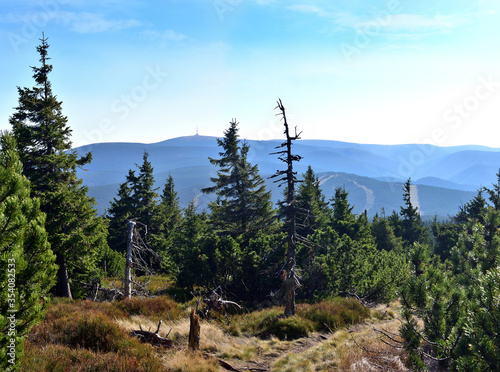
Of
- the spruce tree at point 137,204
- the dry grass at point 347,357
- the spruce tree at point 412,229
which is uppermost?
the spruce tree at point 137,204

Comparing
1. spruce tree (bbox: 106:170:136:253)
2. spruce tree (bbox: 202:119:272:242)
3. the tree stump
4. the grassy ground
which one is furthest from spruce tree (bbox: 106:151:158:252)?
the tree stump

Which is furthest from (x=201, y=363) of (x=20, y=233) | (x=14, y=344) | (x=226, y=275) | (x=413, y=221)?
(x=413, y=221)

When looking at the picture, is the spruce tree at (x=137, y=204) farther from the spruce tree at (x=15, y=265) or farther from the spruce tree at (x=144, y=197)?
the spruce tree at (x=15, y=265)

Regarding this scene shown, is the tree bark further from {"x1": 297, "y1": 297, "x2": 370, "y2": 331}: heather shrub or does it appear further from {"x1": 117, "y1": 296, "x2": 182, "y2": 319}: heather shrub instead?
{"x1": 297, "y1": 297, "x2": 370, "y2": 331}: heather shrub

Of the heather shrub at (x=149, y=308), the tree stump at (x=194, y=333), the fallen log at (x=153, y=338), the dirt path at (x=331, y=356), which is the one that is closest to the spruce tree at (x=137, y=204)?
the heather shrub at (x=149, y=308)

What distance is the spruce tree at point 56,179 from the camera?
54.3 feet

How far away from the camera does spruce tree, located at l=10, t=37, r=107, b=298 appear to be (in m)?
16.6

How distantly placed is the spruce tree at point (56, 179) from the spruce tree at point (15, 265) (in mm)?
11016

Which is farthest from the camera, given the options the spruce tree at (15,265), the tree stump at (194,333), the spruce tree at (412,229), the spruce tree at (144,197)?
the spruce tree at (412,229)

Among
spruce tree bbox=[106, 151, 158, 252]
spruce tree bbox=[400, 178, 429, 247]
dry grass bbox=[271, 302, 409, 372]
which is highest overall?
spruce tree bbox=[106, 151, 158, 252]

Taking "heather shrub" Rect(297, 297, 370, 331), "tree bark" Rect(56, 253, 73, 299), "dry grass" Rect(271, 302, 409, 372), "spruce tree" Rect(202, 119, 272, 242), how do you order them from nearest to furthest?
"dry grass" Rect(271, 302, 409, 372)
"heather shrub" Rect(297, 297, 370, 331)
"tree bark" Rect(56, 253, 73, 299)
"spruce tree" Rect(202, 119, 272, 242)

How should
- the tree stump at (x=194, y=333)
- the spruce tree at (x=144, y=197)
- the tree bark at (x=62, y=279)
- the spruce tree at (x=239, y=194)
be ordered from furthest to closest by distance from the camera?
the spruce tree at (x=144, y=197), the spruce tree at (x=239, y=194), the tree bark at (x=62, y=279), the tree stump at (x=194, y=333)

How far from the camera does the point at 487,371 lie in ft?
15.6

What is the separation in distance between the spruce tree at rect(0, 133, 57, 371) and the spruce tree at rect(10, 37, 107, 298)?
11.0 m
